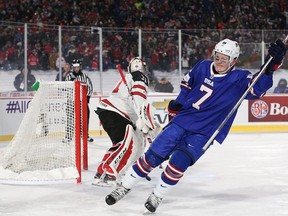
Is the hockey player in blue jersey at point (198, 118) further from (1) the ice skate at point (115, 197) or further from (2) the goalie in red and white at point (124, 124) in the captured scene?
(2) the goalie in red and white at point (124, 124)

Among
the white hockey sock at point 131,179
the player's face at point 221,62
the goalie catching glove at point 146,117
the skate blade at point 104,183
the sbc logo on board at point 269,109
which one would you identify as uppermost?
the player's face at point 221,62

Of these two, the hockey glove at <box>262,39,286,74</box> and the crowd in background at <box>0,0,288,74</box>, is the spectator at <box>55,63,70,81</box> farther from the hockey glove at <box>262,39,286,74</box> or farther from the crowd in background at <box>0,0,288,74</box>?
the hockey glove at <box>262,39,286,74</box>

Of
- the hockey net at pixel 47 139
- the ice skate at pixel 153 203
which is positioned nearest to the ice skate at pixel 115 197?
the ice skate at pixel 153 203

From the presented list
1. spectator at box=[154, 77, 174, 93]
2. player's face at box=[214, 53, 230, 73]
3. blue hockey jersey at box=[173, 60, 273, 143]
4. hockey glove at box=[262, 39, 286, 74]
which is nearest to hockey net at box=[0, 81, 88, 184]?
blue hockey jersey at box=[173, 60, 273, 143]

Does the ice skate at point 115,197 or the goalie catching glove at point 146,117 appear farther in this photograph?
the goalie catching glove at point 146,117

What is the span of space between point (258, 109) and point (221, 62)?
276 inches

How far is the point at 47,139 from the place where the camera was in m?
5.66

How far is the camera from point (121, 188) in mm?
4250

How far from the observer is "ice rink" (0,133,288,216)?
13.8 ft

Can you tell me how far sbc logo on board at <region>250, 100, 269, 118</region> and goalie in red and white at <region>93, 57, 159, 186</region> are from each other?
19.5ft

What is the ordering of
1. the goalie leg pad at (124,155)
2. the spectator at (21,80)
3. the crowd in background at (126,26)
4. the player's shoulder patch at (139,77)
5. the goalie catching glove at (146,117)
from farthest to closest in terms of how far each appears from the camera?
the crowd in background at (126,26)
the spectator at (21,80)
the goalie leg pad at (124,155)
the player's shoulder patch at (139,77)
the goalie catching glove at (146,117)

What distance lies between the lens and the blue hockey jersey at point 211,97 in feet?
13.6

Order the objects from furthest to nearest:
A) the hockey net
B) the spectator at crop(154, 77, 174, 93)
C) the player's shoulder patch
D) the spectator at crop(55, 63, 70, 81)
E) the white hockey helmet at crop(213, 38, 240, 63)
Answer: the spectator at crop(154, 77, 174, 93)
the spectator at crop(55, 63, 70, 81)
the hockey net
the player's shoulder patch
the white hockey helmet at crop(213, 38, 240, 63)

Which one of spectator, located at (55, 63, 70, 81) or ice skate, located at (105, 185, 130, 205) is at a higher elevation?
spectator, located at (55, 63, 70, 81)
